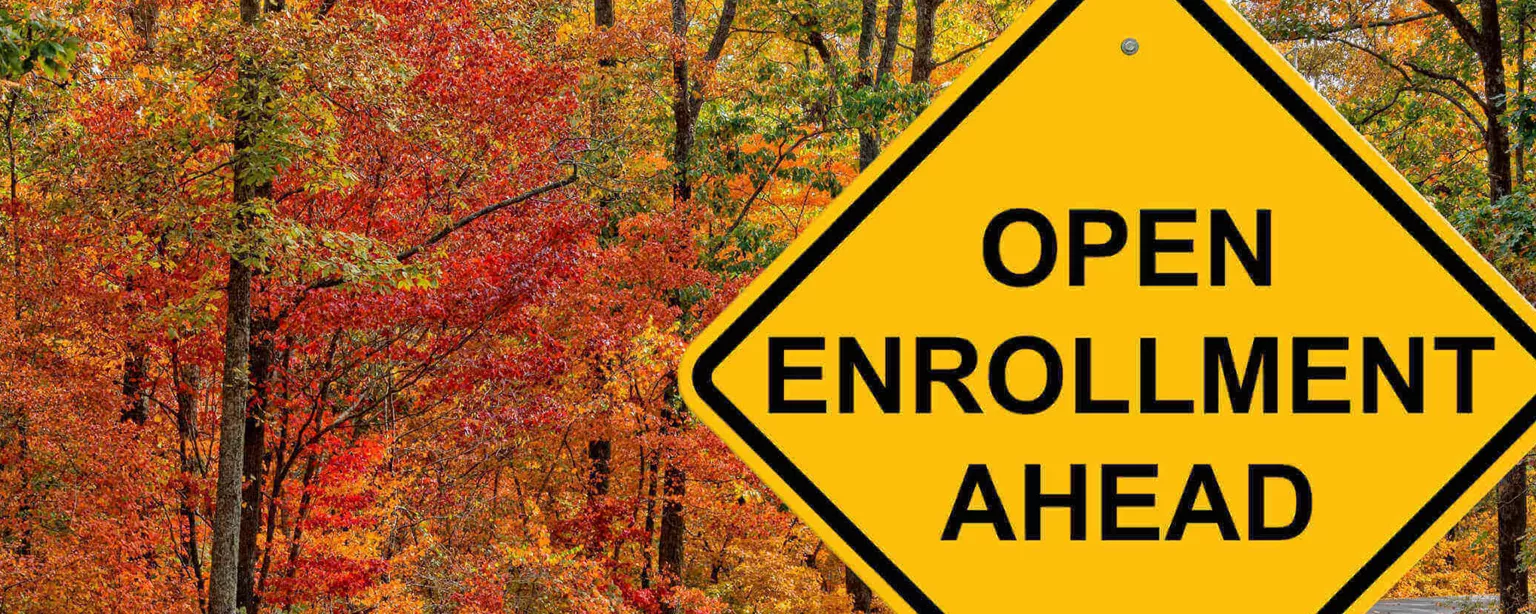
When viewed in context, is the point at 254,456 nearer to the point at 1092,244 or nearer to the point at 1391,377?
the point at 1092,244

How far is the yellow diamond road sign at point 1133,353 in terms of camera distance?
5.38ft

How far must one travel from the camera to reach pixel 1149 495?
5.41 ft

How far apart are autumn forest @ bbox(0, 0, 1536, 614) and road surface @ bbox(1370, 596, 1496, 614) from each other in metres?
1.58

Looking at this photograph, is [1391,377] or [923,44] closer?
[1391,377]

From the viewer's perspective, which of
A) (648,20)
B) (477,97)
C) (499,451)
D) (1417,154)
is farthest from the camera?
(648,20)

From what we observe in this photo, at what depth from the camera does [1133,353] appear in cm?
165

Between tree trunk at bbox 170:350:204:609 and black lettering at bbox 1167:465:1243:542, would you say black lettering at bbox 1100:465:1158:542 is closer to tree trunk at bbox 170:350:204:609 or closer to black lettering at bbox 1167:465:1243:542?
black lettering at bbox 1167:465:1243:542

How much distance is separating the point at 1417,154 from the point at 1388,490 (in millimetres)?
20267

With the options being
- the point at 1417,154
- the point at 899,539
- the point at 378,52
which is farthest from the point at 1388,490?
the point at 1417,154

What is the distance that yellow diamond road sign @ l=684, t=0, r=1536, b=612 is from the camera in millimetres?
1640

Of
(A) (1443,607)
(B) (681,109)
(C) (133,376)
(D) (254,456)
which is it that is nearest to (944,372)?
(D) (254,456)

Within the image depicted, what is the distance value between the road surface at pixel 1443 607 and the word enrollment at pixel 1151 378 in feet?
65.6

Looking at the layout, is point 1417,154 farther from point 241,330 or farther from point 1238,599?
point 1238,599

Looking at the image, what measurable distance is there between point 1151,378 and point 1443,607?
26.0m
